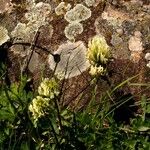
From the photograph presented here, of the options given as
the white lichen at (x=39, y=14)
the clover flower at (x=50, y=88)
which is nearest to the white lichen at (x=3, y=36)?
the white lichen at (x=39, y=14)

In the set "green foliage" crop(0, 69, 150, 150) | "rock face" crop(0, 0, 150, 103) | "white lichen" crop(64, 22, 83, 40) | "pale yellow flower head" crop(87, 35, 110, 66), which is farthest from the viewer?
"white lichen" crop(64, 22, 83, 40)

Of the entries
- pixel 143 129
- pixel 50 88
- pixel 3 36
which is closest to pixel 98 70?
pixel 50 88

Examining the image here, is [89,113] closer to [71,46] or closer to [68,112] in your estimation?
[68,112]

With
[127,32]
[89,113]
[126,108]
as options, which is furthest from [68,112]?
[127,32]

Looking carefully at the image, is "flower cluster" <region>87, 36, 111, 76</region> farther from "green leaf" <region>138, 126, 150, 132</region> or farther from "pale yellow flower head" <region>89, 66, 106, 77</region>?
"green leaf" <region>138, 126, 150, 132</region>

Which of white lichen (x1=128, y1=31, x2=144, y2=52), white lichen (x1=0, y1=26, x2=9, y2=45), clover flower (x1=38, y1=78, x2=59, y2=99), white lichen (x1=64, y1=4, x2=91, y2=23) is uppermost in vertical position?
white lichen (x1=64, y1=4, x2=91, y2=23)

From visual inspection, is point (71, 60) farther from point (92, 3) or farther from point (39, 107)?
point (39, 107)

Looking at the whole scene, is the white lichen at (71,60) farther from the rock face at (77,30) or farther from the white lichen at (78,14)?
the white lichen at (78,14)

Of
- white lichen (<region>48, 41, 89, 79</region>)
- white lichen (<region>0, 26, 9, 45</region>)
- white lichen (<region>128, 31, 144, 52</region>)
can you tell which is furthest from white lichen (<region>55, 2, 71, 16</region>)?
white lichen (<region>128, 31, 144, 52</region>)
